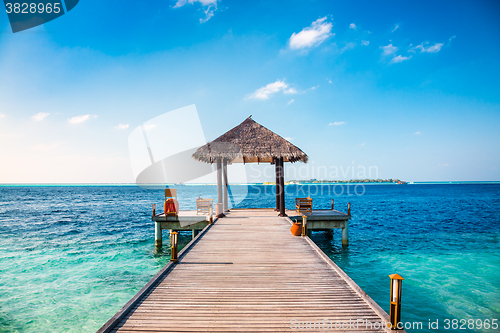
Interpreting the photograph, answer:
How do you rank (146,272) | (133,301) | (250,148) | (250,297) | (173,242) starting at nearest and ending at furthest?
(133,301) < (250,297) < (173,242) < (146,272) < (250,148)

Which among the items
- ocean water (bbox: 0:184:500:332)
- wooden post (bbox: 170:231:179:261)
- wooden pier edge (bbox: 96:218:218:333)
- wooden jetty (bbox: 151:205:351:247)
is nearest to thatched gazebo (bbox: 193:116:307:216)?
wooden jetty (bbox: 151:205:351:247)

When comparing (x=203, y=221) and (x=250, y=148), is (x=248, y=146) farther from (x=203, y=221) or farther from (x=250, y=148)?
(x=203, y=221)

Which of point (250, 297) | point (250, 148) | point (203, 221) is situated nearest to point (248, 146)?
point (250, 148)

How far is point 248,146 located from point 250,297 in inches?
360

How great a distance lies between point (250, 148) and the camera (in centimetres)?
1323

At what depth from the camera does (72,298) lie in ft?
30.1

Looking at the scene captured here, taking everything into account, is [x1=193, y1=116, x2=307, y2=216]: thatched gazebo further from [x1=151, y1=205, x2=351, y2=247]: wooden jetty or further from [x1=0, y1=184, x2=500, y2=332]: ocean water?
[x1=0, y1=184, x2=500, y2=332]: ocean water

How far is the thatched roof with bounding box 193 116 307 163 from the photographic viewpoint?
13.1m

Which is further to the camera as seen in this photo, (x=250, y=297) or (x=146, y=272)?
(x=146, y=272)

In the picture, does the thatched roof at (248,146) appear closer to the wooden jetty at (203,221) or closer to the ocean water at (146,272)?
the wooden jetty at (203,221)

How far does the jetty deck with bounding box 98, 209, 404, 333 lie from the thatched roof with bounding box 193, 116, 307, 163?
6028mm

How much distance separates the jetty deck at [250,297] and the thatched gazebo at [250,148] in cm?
601

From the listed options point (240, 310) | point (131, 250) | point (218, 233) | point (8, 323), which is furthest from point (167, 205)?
point (240, 310)

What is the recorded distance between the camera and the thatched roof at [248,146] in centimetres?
1310
